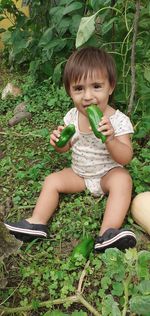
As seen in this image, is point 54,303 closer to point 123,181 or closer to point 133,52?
point 123,181

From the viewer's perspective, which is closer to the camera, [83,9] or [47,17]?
[83,9]

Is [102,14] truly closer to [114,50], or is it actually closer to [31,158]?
[114,50]

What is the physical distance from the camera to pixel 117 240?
2330 mm

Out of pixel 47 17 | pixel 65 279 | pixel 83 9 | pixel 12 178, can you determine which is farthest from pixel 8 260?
pixel 47 17

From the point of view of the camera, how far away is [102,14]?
3029 millimetres

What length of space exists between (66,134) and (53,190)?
13.1 inches

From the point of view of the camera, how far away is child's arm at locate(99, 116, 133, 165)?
2.39 metres

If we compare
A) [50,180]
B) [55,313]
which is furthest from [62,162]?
[55,313]

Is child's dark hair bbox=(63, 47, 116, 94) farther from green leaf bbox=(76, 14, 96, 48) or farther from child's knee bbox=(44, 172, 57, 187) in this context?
child's knee bbox=(44, 172, 57, 187)

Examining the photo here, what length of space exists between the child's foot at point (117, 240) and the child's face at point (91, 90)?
2.21 feet

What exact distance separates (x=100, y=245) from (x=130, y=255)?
529 mm

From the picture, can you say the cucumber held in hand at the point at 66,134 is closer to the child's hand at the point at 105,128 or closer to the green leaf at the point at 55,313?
the child's hand at the point at 105,128

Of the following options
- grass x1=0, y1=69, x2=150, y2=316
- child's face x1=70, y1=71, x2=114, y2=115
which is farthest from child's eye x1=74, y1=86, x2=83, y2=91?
grass x1=0, y1=69, x2=150, y2=316

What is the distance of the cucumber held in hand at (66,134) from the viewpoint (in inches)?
101
